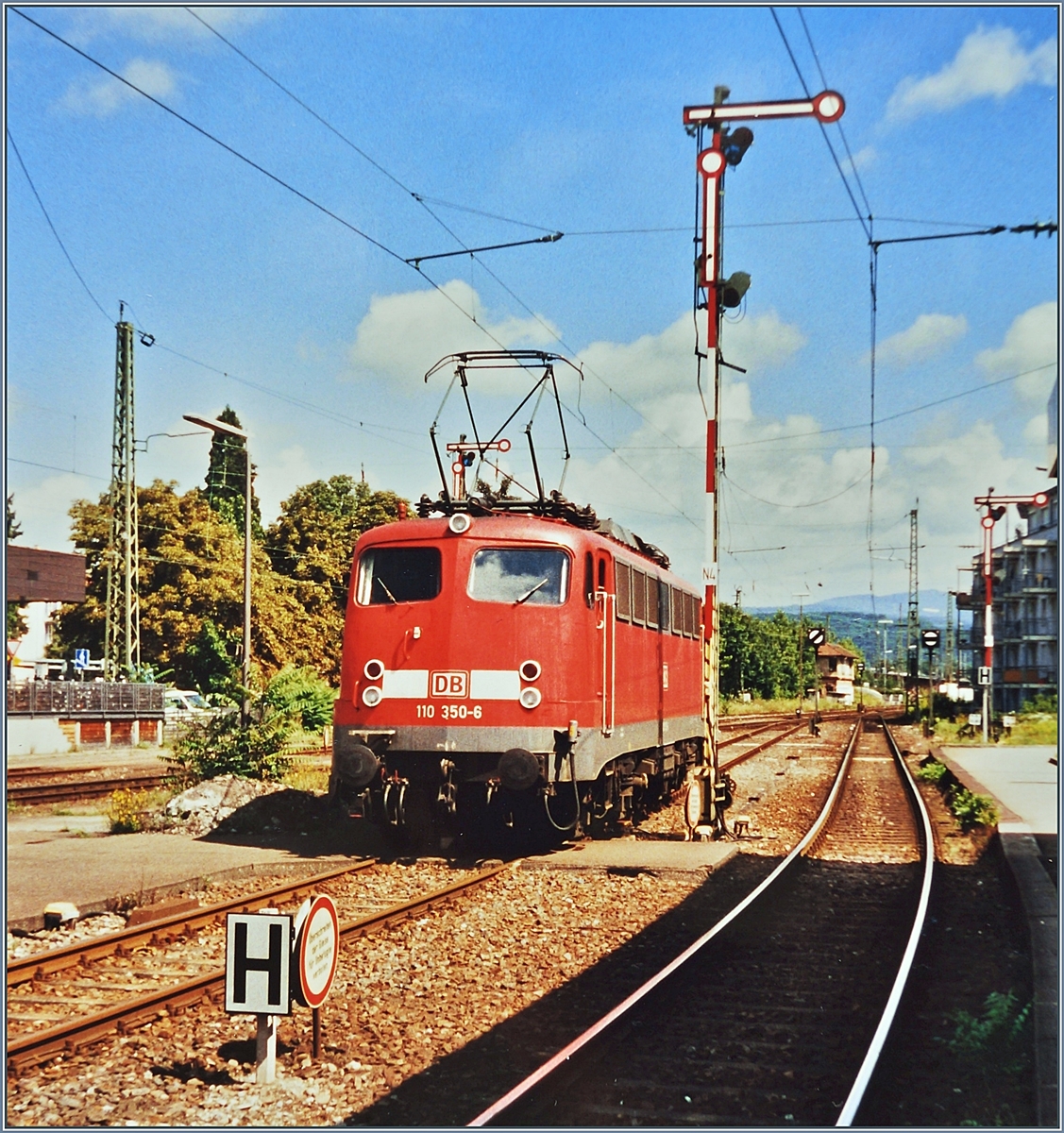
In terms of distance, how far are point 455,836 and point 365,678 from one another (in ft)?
8.28

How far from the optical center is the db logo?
37.9 ft

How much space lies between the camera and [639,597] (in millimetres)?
14281

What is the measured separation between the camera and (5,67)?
22.0 ft

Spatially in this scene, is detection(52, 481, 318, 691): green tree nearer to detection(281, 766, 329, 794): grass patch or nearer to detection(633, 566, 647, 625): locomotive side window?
detection(281, 766, 329, 794): grass patch

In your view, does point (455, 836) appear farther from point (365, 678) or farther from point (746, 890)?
point (746, 890)

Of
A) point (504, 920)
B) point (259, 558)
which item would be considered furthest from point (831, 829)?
point (259, 558)

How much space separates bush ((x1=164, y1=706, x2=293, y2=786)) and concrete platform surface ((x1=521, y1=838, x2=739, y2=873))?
478cm

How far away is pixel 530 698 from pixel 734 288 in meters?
5.51

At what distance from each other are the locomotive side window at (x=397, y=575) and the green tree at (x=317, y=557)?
2378cm

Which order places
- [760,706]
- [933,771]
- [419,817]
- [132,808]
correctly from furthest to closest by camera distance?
[760,706] → [933,771] → [132,808] → [419,817]

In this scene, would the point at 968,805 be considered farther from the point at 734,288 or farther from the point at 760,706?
the point at 760,706

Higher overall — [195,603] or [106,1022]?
[195,603]

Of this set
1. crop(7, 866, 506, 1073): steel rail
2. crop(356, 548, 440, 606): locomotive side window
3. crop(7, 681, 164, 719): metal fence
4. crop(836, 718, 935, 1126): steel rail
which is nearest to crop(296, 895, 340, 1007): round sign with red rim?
crop(7, 866, 506, 1073): steel rail

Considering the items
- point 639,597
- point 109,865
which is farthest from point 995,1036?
point 109,865
